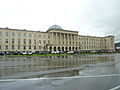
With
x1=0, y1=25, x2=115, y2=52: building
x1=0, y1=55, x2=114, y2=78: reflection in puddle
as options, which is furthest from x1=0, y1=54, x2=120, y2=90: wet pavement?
x1=0, y1=25, x2=115, y2=52: building

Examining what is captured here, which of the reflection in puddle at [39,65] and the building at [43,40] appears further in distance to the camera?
the building at [43,40]

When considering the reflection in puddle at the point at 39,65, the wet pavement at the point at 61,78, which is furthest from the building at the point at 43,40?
the wet pavement at the point at 61,78

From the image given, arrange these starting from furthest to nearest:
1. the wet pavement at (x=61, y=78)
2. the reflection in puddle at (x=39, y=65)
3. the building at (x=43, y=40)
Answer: the building at (x=43, y=40) → the reflection in puddle at (x=39, y=65) → the wet pavement at (x=61, y=78)

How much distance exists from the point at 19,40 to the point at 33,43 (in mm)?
9593

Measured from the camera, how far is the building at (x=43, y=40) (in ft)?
202

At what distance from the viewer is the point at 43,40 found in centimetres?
7456

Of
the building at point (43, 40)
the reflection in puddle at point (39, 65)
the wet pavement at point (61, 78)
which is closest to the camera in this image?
the wet pavement at point (61, 78)

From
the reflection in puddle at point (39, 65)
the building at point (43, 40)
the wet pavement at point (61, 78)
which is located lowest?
the reflection in puddle at point (39, 65)

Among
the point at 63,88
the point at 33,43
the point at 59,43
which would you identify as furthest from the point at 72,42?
the point at 63,88

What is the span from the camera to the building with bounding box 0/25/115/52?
61.7 meters

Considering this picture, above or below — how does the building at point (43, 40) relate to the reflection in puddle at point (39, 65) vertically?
above

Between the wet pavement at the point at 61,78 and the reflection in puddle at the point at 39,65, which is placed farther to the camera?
the reflection in puddle at the point at 39,65

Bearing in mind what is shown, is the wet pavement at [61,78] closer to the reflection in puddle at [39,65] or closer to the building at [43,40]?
the reflection in puddle at [39,65]

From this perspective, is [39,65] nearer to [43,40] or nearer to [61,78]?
[61,78]
